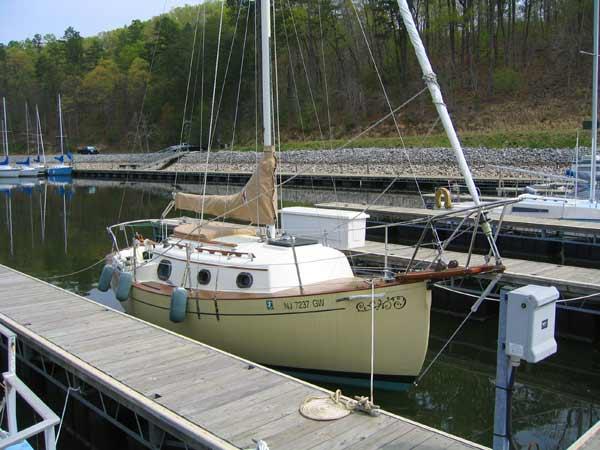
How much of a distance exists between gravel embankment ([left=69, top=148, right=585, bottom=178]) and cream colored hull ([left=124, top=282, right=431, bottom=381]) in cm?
2191

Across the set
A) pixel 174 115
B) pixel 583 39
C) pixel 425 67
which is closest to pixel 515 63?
pixel 583 39

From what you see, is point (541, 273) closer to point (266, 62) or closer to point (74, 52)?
point (266, 62)

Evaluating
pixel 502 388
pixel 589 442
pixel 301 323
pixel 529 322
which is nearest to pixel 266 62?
pixel 301 323

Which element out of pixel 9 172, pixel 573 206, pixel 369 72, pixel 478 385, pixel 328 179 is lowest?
pixel 478 385

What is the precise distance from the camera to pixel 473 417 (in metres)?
9.55

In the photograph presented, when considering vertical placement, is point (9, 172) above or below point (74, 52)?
below

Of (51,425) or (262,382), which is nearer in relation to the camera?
(51,425)

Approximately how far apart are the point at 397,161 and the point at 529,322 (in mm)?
43193

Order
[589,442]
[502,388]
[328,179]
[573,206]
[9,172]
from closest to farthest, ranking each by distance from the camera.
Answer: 1. [502,388]
2. [589,442]
3. [573,206]
4. [328,179]
5. [9,172]

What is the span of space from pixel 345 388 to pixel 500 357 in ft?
15.9

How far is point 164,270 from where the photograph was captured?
12.2 metres

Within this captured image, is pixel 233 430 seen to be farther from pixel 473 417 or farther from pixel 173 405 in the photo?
pixel 473 417

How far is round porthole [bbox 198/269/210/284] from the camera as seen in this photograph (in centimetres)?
1105

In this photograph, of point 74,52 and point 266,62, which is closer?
point 266,62
